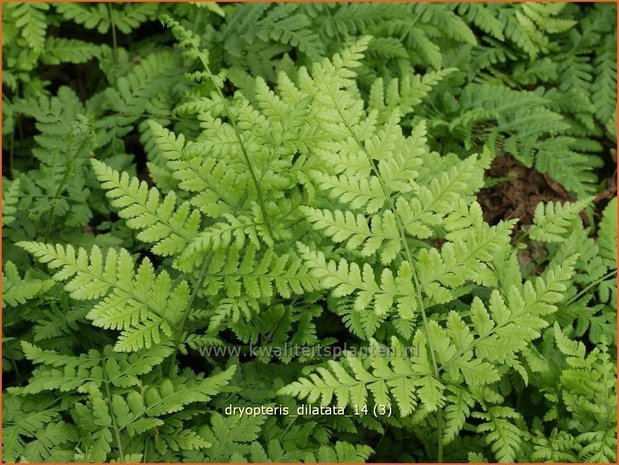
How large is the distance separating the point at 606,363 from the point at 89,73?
3269mm

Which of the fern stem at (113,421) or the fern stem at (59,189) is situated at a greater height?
the fern stem at (59,189)

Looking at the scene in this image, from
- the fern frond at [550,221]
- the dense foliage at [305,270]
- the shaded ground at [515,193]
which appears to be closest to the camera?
the dense foliage at [305,270]

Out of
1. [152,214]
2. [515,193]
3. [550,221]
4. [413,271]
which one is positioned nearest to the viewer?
[413,271]

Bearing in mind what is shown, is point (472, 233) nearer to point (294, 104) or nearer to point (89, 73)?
point (294, 104)

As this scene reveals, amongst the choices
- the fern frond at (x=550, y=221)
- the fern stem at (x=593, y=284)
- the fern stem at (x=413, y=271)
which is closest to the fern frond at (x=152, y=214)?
the fern stem at (x=413, y=271)

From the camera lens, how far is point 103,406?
270 centimetres

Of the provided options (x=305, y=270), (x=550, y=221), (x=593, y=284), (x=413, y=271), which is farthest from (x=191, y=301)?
(x=593, y=284)

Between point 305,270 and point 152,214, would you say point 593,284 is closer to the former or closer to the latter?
point 305,270

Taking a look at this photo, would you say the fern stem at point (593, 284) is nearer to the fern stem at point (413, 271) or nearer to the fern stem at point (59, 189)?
the fern stem at point (413, 271)

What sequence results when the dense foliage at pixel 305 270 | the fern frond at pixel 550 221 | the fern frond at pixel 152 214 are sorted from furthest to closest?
the fern frond at pixel 550 221
the fern frond at pixel 152 214
the dense foliage at pixel 305 270

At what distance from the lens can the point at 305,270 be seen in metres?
2.68

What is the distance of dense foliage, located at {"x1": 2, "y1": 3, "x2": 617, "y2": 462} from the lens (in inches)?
102

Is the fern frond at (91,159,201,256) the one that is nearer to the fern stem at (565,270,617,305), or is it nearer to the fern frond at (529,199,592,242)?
the fern frond at (529,199,592,242)

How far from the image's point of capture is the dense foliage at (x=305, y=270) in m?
2.60
